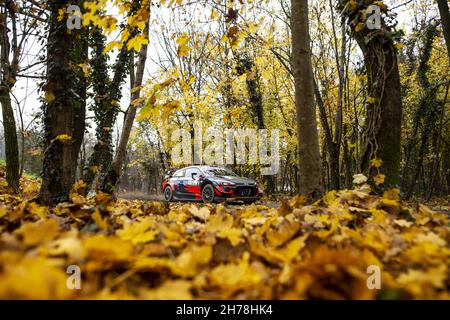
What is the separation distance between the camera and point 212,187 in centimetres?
1121

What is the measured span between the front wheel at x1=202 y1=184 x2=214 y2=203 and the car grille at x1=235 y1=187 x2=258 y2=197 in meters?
0.93

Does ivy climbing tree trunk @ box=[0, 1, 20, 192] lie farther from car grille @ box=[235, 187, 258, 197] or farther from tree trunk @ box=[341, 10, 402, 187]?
tree trunk @ box=[341, 10, 402, 187]

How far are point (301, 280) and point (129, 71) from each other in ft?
36.3

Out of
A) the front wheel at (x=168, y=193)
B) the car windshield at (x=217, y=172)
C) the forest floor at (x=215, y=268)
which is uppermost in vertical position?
the car windshield at (x=217, y=172)

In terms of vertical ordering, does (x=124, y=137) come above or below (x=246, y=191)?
above

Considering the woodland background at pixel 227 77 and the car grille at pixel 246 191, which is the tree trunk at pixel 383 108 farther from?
the car grille at pixel 246 191

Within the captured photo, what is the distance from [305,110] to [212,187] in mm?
8285

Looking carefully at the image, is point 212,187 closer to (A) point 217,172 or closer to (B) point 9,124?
(A) point 217,172

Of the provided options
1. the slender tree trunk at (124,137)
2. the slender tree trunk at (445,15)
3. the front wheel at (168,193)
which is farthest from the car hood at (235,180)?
the slender tree trunk at (445,15)

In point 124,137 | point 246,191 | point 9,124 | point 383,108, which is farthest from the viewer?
point 246,191

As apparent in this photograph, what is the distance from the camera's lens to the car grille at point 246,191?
36.6 ft

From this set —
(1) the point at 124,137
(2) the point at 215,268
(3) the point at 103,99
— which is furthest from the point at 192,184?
(2) the point at 215,268

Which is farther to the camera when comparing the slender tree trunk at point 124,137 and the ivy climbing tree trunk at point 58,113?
the slender tree trunk at point 124,137

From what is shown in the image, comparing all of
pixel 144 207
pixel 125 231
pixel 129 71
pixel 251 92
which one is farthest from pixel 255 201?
pixel 125 231
